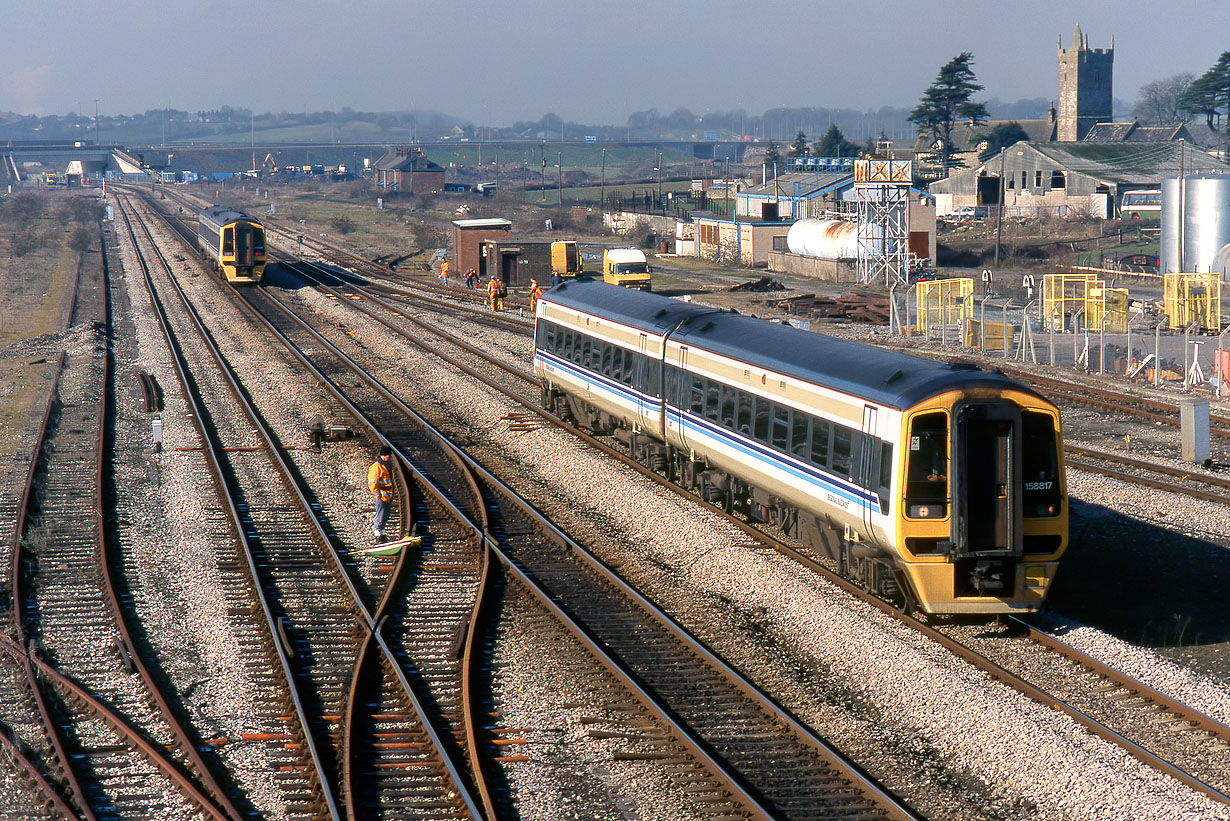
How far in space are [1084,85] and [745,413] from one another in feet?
464

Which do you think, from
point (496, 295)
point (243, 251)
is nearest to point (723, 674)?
point (496, 295)

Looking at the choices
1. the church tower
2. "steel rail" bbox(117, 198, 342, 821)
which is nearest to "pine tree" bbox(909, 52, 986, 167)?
the church tower

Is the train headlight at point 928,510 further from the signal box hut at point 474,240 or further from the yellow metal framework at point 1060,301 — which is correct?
the signal box hut at point 474,240

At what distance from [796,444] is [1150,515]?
21.3 feet

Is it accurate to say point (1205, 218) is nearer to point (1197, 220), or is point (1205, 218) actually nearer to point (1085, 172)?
point (1197, 220)

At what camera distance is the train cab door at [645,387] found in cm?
2105

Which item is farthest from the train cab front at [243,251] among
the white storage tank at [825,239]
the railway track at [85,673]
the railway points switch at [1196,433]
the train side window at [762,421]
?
the train side window at [762,421]

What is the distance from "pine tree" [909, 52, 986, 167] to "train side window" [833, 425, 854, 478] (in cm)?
11226

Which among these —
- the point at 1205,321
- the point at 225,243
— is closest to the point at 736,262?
the point at 225,243

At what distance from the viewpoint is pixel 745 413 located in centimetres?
1736

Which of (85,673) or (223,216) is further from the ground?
(223,216)

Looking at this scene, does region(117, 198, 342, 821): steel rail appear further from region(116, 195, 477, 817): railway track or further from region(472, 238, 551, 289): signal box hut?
region(472, 238, 551, 289): signal box hut

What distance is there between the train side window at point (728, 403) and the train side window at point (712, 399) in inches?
7.6

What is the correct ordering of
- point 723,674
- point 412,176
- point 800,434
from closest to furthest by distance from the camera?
1. point 723,674
2. point 800,434
3. point 412,176
